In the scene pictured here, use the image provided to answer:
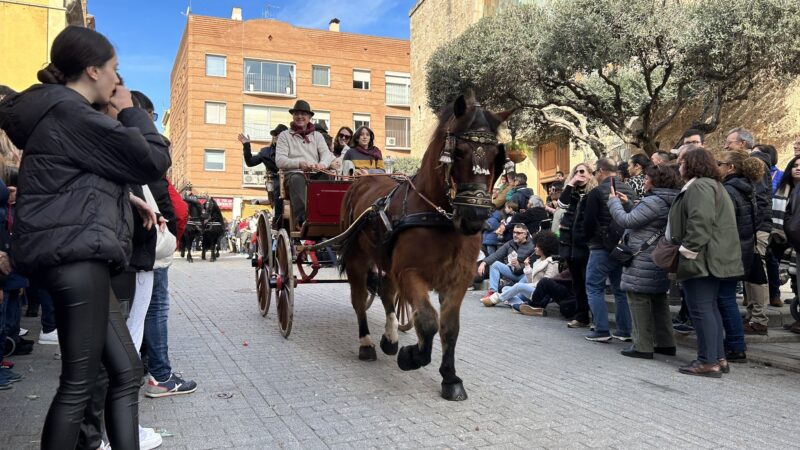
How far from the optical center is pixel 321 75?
137ft

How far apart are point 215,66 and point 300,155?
35.1m

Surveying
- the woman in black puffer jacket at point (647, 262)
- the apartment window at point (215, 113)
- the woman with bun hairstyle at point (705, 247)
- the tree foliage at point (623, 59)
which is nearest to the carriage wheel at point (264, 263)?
the woman in black puffer jacket at point (647, 262)

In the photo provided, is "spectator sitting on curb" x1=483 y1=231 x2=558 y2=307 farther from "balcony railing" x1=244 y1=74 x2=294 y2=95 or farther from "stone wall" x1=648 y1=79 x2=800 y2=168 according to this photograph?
"balcony railing" x1=244 y1=74 x2=294 y2=95

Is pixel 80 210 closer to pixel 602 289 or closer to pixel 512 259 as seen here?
pixel 602 289

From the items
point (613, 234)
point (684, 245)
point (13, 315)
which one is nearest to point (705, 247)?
point (684, 245)

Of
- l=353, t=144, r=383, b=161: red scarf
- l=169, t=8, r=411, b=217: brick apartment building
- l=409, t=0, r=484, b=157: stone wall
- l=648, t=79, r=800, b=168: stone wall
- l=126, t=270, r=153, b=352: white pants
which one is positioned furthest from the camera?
l=169, t=8, r=411, b=217: brick apartment building

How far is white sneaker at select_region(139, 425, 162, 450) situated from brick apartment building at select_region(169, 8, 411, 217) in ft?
118

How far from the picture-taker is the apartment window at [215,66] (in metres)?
39.0

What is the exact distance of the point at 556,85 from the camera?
17.2 m

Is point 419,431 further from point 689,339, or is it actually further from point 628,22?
point 628,22

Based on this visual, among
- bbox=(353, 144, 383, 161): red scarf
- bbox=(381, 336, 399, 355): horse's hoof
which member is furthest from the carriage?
bbox=(353, 144, 383, 161): red scarf

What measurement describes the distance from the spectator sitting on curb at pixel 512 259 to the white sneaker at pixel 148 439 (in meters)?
6.86

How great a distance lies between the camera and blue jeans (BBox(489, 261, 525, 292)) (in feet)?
32.7

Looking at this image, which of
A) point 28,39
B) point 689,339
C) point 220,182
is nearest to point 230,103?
point 220,182
